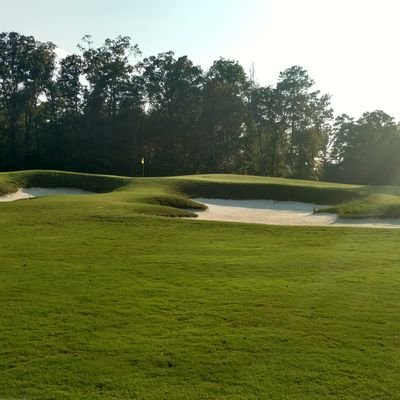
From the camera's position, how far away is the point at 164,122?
231 feet

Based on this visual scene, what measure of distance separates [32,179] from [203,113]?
40650 mm

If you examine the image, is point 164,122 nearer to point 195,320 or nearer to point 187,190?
point 187,190

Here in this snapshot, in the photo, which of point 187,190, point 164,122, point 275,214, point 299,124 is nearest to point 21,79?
point 164,122

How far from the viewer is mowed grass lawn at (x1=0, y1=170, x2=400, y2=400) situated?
18.6 ft

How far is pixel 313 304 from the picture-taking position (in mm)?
8516

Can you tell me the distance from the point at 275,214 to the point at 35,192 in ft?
47.5

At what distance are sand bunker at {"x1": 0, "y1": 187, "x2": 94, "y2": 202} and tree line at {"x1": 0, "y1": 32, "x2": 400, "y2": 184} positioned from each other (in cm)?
3500

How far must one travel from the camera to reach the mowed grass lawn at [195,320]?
18.6 ft

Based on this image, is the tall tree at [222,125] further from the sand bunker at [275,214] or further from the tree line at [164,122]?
the sand bunker at [275,214]

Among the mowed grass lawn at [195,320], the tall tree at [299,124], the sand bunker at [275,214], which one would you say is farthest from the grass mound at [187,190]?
the tall tree at [299,124]

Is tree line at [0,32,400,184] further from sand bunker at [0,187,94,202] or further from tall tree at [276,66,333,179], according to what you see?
sand bunker at [0,187,94,202]

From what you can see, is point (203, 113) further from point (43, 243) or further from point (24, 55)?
point (43, 243)

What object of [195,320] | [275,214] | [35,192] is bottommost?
[195,320]

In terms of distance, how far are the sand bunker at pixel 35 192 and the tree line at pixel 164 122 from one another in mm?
34999
